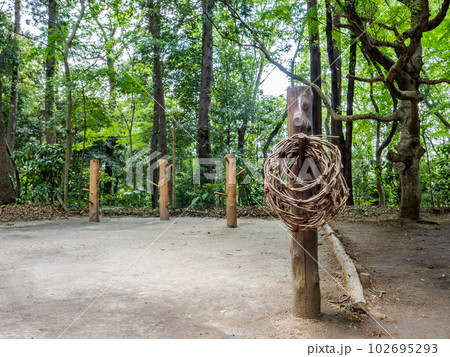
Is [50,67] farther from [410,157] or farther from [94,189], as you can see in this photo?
[410,157]

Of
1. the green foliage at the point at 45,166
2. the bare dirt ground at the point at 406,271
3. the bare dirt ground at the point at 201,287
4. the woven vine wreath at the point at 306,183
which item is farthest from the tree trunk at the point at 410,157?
the green foliage at the point at 45,166

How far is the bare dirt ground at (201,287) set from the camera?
109 inches

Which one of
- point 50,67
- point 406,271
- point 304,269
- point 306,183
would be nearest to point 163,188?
point 406,271

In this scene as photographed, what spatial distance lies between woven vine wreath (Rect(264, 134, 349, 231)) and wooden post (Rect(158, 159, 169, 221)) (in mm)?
6594

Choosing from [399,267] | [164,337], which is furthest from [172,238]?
[164,337]

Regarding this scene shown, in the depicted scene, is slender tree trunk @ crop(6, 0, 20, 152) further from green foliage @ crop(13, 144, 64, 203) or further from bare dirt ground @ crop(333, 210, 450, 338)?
bare dirt ground @ crop(333, 210, 450, 338)

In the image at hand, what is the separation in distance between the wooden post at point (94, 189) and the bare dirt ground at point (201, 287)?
2126 mm

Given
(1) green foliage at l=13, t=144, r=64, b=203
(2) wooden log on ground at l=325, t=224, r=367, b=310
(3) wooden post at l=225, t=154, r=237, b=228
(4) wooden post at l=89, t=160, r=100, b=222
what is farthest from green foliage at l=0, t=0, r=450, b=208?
(2) wooden log on ground at l=325, t=224, r=367, b=310

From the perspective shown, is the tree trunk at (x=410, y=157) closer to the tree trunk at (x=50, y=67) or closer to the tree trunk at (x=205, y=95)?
the tree trunk at (x=205, y=95)

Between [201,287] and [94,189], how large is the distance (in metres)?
6.06

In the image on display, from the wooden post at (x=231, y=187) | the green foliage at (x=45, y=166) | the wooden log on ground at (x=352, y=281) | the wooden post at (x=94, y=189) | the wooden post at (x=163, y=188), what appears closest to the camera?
the wooden log on ground at (x=352, y=281)

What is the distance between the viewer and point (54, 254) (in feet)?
17.6

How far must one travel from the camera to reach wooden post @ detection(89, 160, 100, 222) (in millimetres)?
9008

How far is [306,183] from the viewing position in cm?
282
